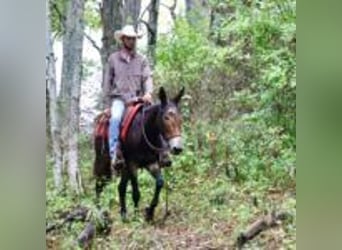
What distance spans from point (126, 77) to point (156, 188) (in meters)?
0.46

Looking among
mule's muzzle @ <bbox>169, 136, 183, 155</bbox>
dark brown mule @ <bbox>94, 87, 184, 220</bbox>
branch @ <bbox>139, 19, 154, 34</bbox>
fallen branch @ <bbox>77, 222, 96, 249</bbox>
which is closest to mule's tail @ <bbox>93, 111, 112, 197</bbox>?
dark brown mule @ <bbox>94, 87, 184, 220</bbox>

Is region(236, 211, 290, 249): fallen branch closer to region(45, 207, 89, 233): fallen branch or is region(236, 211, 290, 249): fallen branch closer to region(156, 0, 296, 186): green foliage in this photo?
region(156, 0, 296, 186): green foliage

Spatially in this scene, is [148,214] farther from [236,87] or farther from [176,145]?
[236,87]

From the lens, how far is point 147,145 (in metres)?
2.08

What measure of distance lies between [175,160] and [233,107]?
310mm

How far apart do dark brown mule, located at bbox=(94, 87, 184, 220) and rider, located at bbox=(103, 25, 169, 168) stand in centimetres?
4

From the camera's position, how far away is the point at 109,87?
207cm

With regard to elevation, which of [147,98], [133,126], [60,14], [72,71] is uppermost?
[60,14]

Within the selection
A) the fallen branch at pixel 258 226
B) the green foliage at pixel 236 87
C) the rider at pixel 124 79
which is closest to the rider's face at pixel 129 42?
the rider at pixel 124 79

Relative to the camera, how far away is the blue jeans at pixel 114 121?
2082mm

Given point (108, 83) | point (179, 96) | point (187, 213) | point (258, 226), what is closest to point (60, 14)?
point (108, 83)
